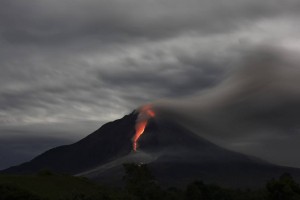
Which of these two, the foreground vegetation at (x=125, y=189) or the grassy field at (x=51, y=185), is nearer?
the foreground vegetation at (x=125, y=189)

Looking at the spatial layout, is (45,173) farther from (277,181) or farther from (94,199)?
(277,181)

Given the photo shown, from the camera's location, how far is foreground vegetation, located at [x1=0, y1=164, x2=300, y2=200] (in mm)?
81856

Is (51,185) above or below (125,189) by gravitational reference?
below

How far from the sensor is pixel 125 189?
438ft

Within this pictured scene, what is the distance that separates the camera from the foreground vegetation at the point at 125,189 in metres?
81.9

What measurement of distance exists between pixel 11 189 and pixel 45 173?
26.8m

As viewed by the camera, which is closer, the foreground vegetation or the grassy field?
the foreground vegetation

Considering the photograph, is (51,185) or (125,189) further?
(125,189)

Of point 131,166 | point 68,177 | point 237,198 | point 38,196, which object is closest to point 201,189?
point 237,198

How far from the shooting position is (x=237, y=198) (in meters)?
150

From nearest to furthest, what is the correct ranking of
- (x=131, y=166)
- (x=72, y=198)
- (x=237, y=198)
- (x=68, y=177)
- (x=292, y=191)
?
(x=72, y=198), (x=68, y=177), (x=292, y=191), (x=131, y=166), (x=237, y=198)

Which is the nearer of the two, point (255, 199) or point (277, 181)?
point (277, 181)

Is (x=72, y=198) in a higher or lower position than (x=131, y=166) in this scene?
lower

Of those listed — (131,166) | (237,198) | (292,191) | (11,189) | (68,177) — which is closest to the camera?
(11,189)
